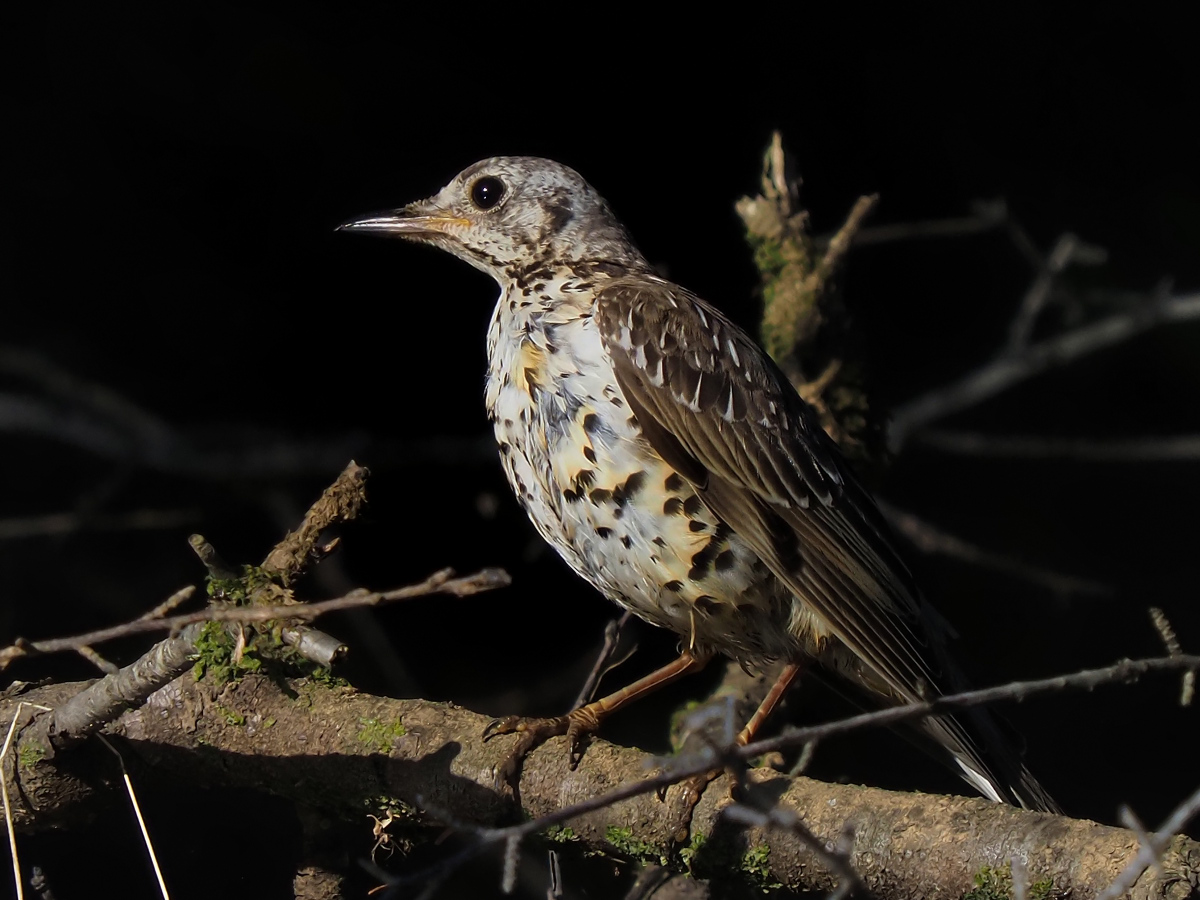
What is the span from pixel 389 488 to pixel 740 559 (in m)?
1.93

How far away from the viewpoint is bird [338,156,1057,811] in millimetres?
2807

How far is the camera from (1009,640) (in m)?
5.20

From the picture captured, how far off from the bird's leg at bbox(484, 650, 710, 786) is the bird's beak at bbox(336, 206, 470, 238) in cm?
125

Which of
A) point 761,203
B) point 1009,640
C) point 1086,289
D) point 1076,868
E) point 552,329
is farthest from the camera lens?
point 1009,640

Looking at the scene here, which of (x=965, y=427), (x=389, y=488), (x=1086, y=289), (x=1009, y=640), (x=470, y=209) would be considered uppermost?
(x=470, y=209)

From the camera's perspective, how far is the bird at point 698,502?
2.81 metres

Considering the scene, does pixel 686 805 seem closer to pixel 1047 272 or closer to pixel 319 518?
pixel 319 518

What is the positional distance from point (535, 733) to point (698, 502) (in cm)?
60

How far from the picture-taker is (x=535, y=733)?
8.75ft

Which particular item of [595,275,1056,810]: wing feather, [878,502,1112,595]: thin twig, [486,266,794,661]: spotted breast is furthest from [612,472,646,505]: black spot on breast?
[878,502,1112,595]: thin twig

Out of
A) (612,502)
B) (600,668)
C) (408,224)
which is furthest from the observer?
(408,224)

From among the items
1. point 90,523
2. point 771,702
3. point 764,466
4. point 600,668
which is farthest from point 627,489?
point 90,523

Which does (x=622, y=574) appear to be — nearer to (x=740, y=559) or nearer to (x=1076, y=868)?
(x=740, y=559)

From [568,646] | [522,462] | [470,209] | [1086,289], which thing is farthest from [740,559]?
[1086,289]
